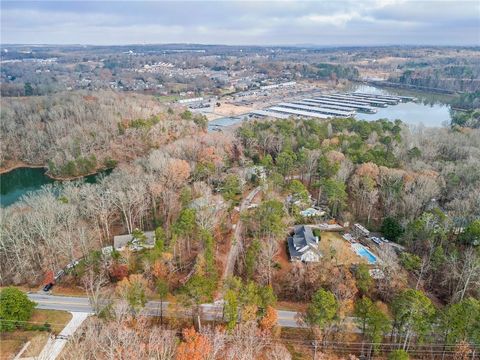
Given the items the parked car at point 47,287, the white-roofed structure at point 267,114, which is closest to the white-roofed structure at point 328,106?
the white-roofed structure at point 267,114

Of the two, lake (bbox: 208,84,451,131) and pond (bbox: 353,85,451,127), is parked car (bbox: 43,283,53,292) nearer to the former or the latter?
lake (bbox: 208,84,451,131)

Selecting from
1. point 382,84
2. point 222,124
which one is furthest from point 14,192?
point 382,84

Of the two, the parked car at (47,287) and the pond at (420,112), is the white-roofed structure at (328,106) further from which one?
the parked car at (47,287)

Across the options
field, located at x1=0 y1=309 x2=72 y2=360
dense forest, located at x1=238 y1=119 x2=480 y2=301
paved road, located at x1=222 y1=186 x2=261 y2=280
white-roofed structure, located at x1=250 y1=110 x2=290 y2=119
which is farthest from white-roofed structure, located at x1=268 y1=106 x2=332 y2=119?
field, located at x1=0 y1=309 x2=72 y2=360

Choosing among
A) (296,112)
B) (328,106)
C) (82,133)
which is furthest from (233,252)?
(328,106)

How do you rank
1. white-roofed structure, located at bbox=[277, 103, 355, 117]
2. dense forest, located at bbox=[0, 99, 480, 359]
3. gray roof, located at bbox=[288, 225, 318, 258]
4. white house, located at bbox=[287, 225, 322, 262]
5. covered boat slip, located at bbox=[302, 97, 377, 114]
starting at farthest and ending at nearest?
covered boat slip, located at bbox=[302, 97, 377, 114] → white-roofed structure, located at bbox=[277, 103, 355, 117] → gray roof, located at bbox=[288, 225, 318, 258] → white house, located at bbox=[287, 225, 322, 262] → dense forest, located at bbox=[0, 99, 480, 359]

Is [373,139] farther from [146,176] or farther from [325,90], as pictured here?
[325,90]
